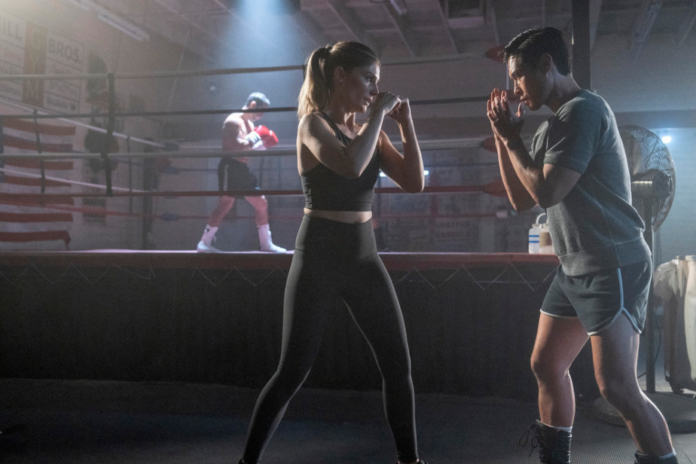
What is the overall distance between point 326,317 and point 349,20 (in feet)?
26.2

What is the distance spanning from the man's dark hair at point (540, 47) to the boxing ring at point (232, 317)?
1.37 m

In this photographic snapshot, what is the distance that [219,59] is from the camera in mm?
10344

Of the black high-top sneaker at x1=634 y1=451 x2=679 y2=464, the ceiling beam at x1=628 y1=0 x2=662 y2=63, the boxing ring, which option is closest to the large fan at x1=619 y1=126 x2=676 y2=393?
the boxing ring

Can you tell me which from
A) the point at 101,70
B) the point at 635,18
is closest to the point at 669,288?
the point at 635,18

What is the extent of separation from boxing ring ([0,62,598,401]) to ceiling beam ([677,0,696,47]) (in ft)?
22.4

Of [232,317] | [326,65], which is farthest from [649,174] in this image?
[232,317]

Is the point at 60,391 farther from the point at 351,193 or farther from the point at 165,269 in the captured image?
the point at 351,193

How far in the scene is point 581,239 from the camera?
1.44 meters

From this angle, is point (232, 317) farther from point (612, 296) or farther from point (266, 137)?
point (266, 137)

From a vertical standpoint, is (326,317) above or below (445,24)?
below

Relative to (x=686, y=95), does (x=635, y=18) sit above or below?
above

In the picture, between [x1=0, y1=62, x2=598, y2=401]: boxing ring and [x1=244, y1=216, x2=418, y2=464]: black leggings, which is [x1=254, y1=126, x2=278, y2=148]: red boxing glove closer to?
[x1=0, y1=62, x2=598, y2=401]: boxing ring

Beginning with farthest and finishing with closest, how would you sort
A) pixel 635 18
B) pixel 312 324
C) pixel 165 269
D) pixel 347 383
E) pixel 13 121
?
pixel 635 18 < pixel 13 121 < pixel 165 269 < pixel 347 383 < pixel 312 324

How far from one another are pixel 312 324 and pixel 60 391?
2317mm
